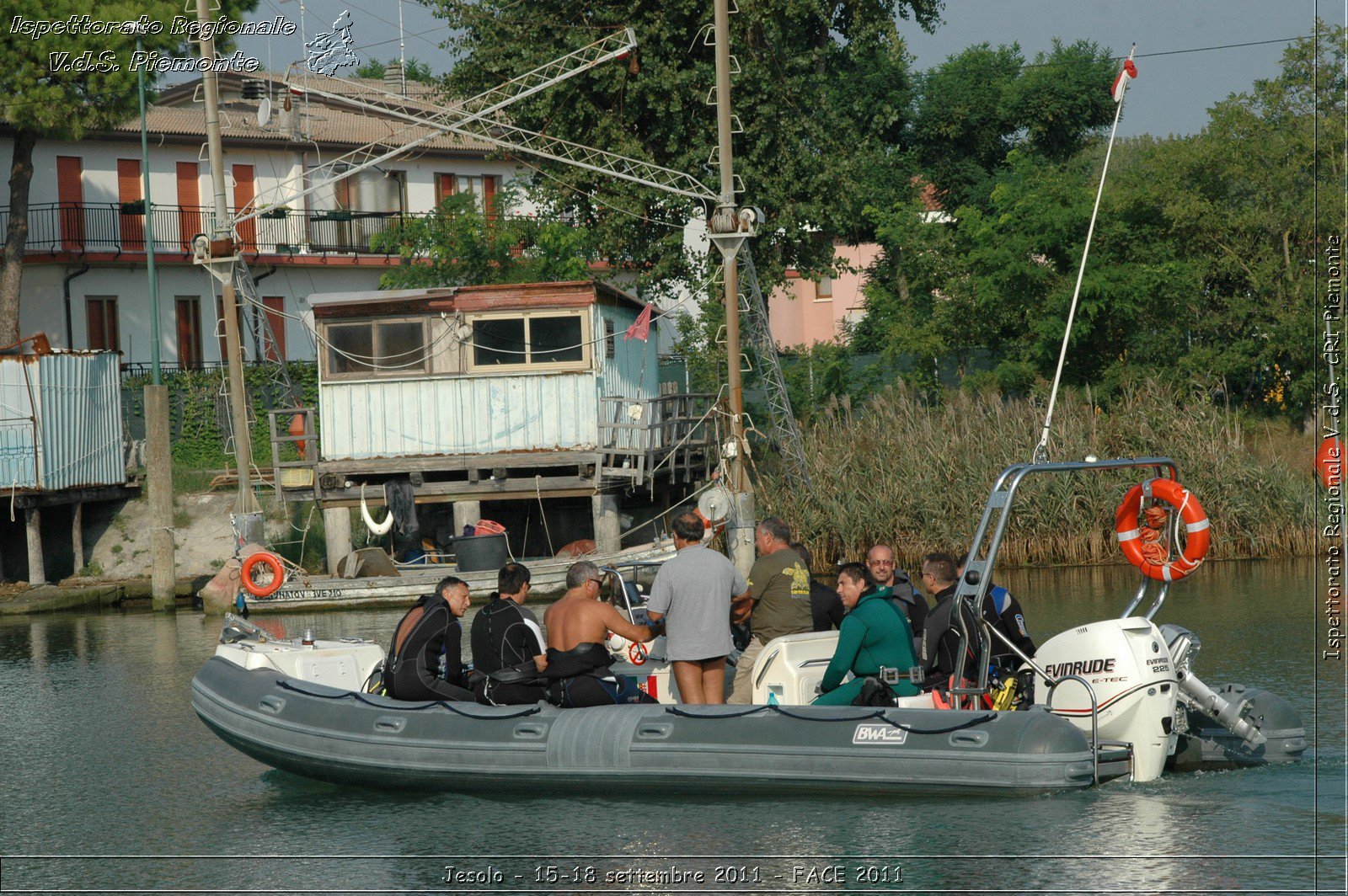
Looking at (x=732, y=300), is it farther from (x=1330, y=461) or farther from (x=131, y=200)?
(x=131, y=200)

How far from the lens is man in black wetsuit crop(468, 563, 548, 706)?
1057 cm

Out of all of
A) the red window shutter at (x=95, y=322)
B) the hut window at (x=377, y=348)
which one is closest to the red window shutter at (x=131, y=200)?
the red window shutter at (x=95, y=322)

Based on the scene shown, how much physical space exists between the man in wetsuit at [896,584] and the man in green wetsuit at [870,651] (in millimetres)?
590

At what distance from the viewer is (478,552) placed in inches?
885

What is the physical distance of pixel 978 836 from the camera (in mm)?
8727

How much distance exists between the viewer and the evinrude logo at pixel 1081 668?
945 centimetres

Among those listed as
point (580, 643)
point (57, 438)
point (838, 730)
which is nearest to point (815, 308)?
point (57, 438)

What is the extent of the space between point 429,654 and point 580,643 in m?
1.24

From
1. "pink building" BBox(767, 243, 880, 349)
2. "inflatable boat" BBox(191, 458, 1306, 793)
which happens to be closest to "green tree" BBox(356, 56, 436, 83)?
"pink building" BBox(767, 243, 880, 349)

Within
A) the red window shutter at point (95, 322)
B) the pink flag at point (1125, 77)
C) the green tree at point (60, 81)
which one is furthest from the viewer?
the red window shutter at point (95, 322)

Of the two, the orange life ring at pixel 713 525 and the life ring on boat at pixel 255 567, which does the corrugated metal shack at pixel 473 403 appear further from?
the life ring on boat at pixel 255 567

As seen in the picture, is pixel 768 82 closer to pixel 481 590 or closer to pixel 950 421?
pixel 950 421

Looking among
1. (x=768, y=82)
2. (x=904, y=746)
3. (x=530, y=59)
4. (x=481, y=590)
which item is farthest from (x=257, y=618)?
(x=904, y=746)

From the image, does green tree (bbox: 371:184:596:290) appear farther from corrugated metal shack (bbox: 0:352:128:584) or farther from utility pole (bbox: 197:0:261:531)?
utility pole (bbox: 197:0:261:531)
